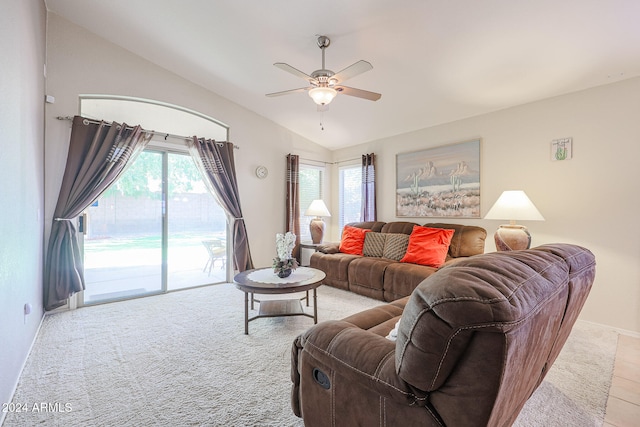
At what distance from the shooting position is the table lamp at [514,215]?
9.36 feet

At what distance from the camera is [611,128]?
9.08 ft

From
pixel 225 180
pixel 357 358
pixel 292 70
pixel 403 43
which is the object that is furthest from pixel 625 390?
pixel 225 180

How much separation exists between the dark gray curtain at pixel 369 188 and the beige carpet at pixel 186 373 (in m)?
2.20

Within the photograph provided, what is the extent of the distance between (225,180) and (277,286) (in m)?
2.46

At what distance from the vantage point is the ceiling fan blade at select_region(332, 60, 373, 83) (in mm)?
2195

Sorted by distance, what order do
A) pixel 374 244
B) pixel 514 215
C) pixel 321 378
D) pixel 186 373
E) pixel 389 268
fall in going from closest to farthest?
pixel 321 378 < pixel 186 373 < pixel 514 215 < pixel 389 268 < pixel 374 244

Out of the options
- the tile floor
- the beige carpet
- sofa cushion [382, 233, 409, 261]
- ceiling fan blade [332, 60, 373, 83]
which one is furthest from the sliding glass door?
the tile floor

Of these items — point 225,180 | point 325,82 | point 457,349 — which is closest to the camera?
point 457,349

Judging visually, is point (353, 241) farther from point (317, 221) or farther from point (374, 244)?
point (317, 221)

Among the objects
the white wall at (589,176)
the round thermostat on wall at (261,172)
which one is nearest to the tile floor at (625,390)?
the white wall at (589,176)

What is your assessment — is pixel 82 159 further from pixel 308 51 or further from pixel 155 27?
pixel 308 51

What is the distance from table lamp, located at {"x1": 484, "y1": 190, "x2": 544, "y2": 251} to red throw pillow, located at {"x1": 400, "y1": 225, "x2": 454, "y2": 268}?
622mm

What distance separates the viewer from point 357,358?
3.64ft

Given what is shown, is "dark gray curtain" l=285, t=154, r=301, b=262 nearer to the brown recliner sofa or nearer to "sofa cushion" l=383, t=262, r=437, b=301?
"sofa cushion" l=383, t=262, r=437, b=301
